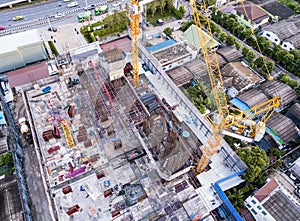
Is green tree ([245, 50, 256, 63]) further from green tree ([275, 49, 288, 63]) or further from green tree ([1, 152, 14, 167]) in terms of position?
green tree ([1, 152, 14, 167])

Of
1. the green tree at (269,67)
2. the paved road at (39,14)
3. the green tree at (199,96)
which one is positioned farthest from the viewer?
the paved road at (39,14)

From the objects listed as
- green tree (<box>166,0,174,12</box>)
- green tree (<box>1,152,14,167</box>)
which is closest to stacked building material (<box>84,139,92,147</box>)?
green tree (<box>1,152,14,167</box>)

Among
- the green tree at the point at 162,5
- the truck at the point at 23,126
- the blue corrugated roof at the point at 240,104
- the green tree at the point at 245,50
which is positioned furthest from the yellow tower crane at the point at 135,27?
the green tree at the point at 162,5

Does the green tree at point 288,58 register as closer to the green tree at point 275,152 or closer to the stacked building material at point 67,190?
the green tree at point 275,152

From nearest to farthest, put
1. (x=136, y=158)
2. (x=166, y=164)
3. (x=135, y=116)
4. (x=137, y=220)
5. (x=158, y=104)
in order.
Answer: (x=137, y=220)
(x=166, y=164)
(x=136, y=158)
(x=135, y=116)
(x=158, y=104)

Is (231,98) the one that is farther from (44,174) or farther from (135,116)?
(44,174)

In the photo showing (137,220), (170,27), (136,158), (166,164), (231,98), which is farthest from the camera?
(170,27)

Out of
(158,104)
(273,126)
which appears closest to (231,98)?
(273,126)
